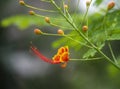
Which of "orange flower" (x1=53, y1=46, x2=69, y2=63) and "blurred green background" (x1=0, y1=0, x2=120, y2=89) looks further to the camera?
"blurred green background" (x1=0, y1=0, x2=120, y2=89)

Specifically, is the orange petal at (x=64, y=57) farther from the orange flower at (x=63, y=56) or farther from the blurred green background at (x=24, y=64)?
the blurred green background at (x=24, y=64)

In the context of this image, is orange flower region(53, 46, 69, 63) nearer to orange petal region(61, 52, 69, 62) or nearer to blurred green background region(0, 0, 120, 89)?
orange petal region(61, 52, 69, 62)

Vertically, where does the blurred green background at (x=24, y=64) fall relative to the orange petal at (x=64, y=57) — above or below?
below

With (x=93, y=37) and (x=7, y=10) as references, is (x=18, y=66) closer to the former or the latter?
(x=7, y=10)

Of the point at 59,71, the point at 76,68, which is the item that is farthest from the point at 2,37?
the point at 76,68

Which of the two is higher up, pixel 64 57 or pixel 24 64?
pixel 64 57

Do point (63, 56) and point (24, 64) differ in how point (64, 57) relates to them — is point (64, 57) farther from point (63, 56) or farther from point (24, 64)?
point (24, 64)

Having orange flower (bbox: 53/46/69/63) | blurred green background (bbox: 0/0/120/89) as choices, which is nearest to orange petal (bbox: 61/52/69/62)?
orange flower (bbox: 53/46/69/63)

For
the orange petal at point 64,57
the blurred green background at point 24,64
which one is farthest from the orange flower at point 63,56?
the blurred green background at point 24,64

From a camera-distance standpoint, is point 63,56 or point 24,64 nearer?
point 63,56

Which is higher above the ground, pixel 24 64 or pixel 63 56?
pixel 63 56

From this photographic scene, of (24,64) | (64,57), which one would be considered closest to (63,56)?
(64,57)
